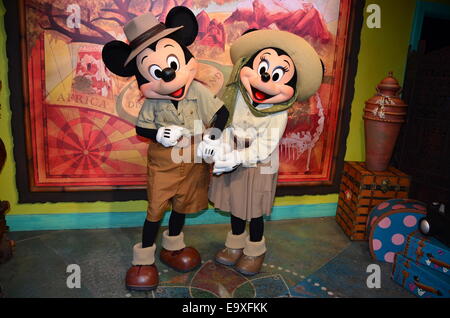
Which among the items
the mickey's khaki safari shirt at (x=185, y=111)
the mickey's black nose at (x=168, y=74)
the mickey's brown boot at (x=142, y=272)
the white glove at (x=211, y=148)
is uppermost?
the mickey's black nose at (x=168, y=74)

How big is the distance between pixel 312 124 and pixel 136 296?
1.81 m

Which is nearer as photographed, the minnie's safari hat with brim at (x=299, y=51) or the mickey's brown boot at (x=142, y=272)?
the minnie's safari hat with brim at (x=299, y=51)

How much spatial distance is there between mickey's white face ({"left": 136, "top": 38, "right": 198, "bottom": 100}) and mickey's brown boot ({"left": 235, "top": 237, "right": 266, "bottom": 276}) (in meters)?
1.03

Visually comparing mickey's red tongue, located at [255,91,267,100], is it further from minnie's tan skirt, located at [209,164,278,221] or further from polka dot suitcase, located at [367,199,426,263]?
polka dot suitcase, located at [367,199,426,263]

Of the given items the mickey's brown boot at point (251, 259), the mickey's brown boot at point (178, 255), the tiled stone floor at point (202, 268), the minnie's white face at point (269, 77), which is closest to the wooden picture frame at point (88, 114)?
the tiled stone floor at point (202, 268)

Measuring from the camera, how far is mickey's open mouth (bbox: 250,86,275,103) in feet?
6.62

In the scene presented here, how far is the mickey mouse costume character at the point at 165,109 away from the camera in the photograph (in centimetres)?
191

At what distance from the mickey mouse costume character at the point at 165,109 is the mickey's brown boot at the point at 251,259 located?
0.42m

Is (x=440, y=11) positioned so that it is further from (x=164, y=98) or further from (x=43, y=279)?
(x=43, y=279)

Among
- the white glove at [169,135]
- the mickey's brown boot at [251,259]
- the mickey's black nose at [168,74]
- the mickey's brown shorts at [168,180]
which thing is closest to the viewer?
the mickey's black nose at [168,74]

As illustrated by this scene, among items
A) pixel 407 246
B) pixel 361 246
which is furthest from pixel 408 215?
pixel 361 246

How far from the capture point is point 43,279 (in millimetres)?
2162

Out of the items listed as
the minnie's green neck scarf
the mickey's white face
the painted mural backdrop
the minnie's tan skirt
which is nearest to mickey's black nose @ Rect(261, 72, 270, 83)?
the minnie's green neck scarf

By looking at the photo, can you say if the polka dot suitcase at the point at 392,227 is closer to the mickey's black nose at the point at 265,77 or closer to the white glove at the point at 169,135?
the mickey's black nose at the point at 265,77
